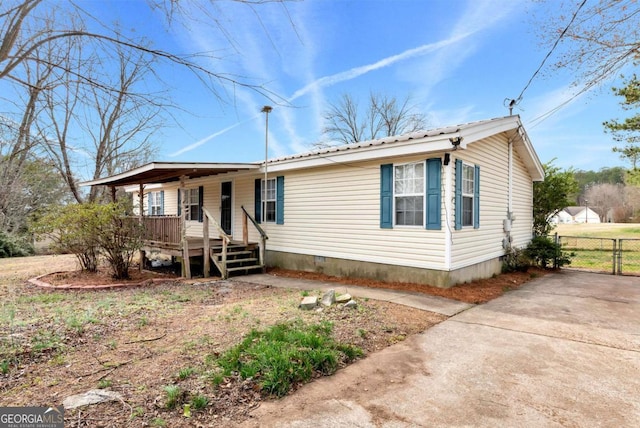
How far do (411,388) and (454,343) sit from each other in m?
1.34

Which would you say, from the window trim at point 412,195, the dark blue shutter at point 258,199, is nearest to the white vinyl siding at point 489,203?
the window trim at point 412,195

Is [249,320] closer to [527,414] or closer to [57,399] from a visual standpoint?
[57,399]

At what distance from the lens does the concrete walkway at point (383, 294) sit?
558 centimetres

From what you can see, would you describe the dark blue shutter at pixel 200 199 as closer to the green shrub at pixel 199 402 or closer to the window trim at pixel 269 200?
the window trim at pixel 269 200

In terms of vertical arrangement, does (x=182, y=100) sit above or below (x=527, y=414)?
above

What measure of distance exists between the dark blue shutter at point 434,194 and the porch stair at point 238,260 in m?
4.86

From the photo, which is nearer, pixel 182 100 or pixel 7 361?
pixel 182 100

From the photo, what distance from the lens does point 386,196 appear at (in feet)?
24.4

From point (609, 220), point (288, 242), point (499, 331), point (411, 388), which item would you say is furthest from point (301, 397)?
point (609, 220)

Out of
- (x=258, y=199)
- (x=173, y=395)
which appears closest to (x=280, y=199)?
(x=258, y=199)

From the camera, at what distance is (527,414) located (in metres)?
2.54

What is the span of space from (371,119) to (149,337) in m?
23.6

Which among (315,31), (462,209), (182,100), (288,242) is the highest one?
(315,31)

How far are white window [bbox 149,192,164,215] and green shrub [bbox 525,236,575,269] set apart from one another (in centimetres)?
1434
